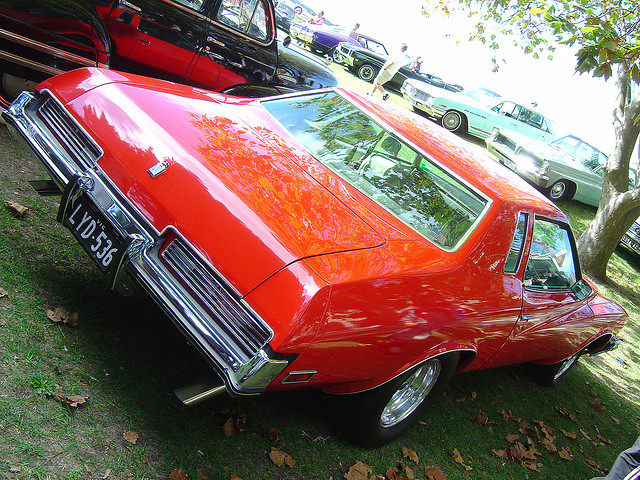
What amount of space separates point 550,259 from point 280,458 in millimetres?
2281

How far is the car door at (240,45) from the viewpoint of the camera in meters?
5.82

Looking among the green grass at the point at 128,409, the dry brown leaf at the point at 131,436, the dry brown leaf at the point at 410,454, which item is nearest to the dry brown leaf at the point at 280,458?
the green grass at the point at 128,409

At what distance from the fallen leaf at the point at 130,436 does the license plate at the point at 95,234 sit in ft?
2.42

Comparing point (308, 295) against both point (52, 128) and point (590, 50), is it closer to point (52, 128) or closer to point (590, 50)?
point (52, 128)

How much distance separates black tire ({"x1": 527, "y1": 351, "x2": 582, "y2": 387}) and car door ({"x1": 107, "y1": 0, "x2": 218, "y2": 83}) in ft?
15.0

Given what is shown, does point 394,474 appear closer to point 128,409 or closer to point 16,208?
point 128,409

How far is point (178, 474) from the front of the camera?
2.38 metres

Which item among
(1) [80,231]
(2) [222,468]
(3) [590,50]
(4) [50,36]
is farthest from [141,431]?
(3) [590,50]

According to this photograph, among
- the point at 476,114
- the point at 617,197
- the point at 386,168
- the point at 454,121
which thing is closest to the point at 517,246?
the point at 386,168

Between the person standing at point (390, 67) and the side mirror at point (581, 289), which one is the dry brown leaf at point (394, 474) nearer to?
the side mirror at point (581, 289)

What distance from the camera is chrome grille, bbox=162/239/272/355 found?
217 centimetres

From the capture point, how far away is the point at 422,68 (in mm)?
20141

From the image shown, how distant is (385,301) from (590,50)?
3455 millimetres

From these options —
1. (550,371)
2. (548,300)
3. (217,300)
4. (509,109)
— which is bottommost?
(550,371)
